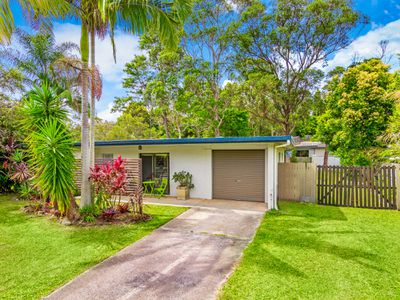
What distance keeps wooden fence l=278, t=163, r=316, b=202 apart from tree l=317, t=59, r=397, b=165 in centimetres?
516

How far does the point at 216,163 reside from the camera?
10195mm

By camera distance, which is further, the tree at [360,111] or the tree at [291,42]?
the tree at [291,42]

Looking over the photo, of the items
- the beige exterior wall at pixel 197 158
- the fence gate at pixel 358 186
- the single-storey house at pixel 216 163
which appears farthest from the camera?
the beige exterior wall at pixel 197 158

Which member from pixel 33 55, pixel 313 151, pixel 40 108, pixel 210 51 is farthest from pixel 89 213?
pixel 313 151

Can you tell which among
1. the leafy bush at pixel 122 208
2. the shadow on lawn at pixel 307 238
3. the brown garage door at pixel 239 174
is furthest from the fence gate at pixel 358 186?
the leafy bush at pixel 122 208

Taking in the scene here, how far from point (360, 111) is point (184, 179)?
10105 millimetres

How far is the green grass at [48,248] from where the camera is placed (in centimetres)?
Answer: 373

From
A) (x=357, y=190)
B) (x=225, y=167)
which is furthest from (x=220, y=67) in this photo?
(x=357, y=190)

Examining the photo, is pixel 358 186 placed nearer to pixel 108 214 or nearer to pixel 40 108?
pixel 108 214

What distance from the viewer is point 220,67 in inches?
798

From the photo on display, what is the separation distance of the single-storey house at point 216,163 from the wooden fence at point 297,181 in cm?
77

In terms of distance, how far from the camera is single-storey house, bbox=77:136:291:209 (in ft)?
30.7

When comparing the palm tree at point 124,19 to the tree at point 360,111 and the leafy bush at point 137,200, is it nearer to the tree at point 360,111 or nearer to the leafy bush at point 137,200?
Result: the leafy bush at point 137,200

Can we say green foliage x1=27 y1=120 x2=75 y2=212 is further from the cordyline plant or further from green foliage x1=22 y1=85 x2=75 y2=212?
the cordyline plant
